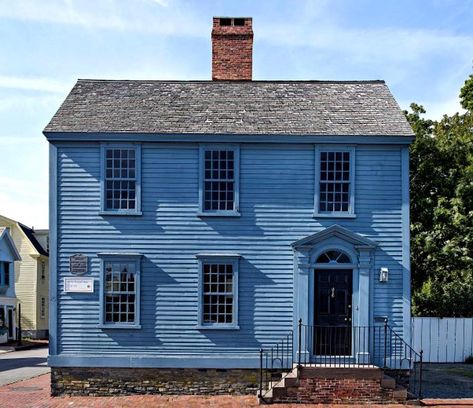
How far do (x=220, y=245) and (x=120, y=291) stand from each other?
8.41 feet

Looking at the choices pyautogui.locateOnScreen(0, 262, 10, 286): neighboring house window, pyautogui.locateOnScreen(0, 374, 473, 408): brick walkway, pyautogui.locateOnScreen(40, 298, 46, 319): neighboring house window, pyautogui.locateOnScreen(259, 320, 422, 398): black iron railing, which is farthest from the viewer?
pyautogui.locateOnScreen(40, 298, 46, 319): neighboring house window

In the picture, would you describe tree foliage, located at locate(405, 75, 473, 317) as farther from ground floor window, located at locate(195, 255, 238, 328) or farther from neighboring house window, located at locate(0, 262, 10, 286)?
neighboring house window, located at locate(0, 262, 10, 286)

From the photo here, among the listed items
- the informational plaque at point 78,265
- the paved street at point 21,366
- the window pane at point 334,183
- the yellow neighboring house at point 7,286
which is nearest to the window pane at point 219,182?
the window pane at point 334,183

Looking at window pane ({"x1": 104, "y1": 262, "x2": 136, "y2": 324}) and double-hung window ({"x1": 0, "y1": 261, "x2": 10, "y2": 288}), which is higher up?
window pane ({"x1": 104, "y1": 262, "x2": 136, "y2": 324})

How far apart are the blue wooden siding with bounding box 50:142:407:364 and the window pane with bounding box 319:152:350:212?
0.26m

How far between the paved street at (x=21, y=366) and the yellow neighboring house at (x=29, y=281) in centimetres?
893

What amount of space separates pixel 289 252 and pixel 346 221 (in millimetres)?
1522

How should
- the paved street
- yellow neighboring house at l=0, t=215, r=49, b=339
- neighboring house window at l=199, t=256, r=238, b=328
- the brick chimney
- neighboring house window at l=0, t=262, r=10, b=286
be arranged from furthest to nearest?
yellow neighboring house at l=0, t=215, r=49, b=339 → neighboring house window at l=0, t=262, r=10, b=286 → the paved street → the brick chimney → neighboring house window at l=199, t=256, r=238, b=328

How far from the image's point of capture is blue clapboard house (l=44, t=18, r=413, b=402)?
50.0 feet

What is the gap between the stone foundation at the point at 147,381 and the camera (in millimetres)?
15195

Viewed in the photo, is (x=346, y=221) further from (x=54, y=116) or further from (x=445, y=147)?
(x=445, y=147)

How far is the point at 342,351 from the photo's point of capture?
15117 millimetres

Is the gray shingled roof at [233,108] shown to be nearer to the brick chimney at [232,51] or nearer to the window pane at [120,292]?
the brick chimney at [232,51]

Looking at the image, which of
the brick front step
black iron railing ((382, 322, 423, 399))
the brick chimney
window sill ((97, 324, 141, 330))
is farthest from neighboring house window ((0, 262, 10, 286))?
black iron railing ((382, 322, 423, 399))
